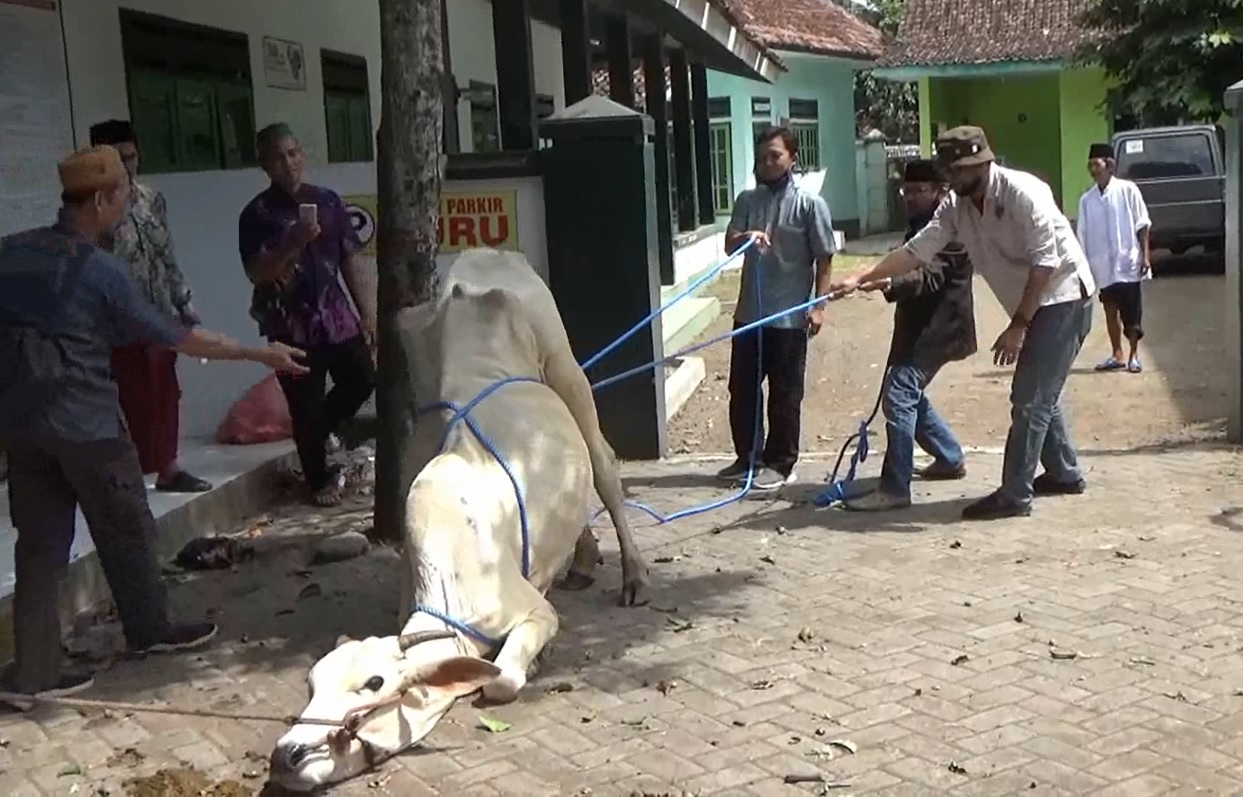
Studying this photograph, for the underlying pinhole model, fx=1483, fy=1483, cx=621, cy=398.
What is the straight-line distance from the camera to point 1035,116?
1166 inches

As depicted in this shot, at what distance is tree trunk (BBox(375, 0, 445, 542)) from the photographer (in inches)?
253

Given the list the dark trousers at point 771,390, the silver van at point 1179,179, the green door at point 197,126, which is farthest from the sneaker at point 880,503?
the silver van at point 1179,179

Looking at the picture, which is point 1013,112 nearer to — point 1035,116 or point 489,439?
point 1035,116

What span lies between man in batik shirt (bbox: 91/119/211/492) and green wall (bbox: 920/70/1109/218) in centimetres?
2233

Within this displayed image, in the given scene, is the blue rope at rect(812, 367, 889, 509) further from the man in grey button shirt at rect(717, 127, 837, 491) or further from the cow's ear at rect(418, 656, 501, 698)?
the cow's ear at rect(418, 656, 501, 698)

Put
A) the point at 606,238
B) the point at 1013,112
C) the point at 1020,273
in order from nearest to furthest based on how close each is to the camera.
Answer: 1. the point at 1020,273
2. the point at 606,238
3. the point at 1013,112

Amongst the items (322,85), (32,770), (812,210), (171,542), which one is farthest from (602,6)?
(32,770)

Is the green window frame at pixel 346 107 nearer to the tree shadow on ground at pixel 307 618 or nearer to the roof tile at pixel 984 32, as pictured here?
the tree shadow on ground at pixel 307 618

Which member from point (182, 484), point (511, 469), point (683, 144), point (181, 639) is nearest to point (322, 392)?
point (182, 484)

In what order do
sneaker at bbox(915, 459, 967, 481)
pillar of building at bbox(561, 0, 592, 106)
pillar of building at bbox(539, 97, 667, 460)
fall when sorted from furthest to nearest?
pillar of building at bbox(561, 0, 592, 106)
pillar of building at bbox(539, 97, 667, 460)
sneaker at bbox(915, 459, 967, 481)

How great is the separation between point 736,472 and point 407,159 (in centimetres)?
264

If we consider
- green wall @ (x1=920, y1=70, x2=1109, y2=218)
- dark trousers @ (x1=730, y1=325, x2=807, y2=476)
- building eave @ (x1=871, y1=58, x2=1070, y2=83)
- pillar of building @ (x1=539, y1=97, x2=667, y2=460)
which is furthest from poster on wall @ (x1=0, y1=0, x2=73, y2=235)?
green wall @ (x1=920, y1=70, x2=1109, y2=218)

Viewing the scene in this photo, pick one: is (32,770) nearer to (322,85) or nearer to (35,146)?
(35,146)

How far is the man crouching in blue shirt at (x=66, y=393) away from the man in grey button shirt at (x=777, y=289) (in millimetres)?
3336
